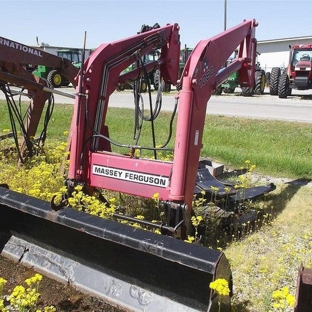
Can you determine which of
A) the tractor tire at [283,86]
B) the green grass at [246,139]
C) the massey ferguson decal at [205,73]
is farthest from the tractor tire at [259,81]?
the massey ferguson decal at [205,73]

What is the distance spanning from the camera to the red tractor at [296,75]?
1881 cm

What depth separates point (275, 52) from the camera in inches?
1806

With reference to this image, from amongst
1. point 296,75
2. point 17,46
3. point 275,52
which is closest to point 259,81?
point 296,75

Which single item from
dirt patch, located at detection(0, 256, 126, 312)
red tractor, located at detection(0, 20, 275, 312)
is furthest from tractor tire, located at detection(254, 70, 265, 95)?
dirt patch, located at detection(0, 256, 126, 312)

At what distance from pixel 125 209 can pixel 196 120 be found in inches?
62.7

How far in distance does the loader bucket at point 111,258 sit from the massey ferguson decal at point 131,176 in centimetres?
97

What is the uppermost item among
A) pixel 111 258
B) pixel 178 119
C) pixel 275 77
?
pixel 275 77

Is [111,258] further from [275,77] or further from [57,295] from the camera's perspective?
[275,77]

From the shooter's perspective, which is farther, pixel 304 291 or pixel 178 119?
pixel 178 119

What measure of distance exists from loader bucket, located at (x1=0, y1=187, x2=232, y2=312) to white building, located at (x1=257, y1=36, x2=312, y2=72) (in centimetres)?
4406

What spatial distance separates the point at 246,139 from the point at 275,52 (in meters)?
40.1

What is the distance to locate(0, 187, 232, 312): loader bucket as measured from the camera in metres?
2.34

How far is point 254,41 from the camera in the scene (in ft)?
16.6

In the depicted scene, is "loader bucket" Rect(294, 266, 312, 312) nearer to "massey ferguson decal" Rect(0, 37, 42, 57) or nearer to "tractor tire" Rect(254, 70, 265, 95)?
"massey ferguson decal" Rect(0, 37, 42, 57)
